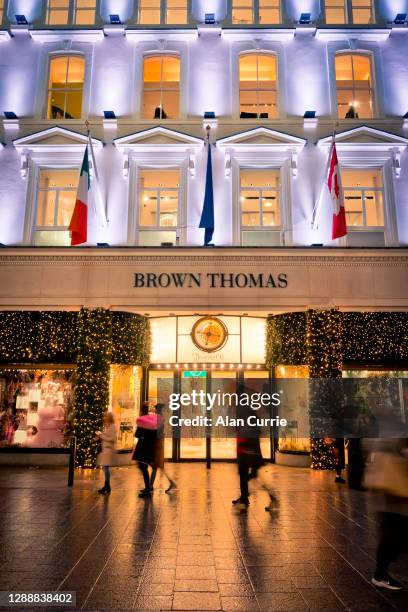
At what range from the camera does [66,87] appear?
1642 cm

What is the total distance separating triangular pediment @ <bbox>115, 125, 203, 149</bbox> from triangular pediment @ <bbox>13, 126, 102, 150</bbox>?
0.86 metres

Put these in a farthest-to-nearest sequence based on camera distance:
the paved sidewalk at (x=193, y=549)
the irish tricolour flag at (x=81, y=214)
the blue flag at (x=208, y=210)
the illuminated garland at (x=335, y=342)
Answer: the illuminated garland at (x=335, y=342) < the blue flag at (x=208, y=210) < the irish tricolour flag at (x=81, y=214) < the paved sidewalk at (x=193, y=549)

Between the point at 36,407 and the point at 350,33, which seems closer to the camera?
the point at 36,407

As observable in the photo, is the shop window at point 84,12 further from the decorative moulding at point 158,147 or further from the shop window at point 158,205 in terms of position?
the shop window at point 158,205

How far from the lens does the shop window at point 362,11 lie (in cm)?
1684

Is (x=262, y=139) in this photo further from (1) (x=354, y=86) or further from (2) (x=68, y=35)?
(2) (x=68, y=35)

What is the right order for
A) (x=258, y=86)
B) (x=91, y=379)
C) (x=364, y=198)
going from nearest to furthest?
(x=91, y=379) < (x=364, y=198) < (x=258, y=86)

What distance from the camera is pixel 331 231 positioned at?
1519cm

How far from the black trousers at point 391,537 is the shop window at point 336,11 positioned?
1698cm

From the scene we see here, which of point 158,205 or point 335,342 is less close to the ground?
point 158,205

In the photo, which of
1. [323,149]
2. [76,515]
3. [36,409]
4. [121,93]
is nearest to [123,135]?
[121,93]

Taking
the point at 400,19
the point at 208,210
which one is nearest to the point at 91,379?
the point at 208,210

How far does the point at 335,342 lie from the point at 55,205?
9.90 m

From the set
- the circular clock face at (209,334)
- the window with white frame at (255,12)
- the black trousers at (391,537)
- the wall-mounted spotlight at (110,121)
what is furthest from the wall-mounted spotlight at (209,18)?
the black trousers at (391,537)
